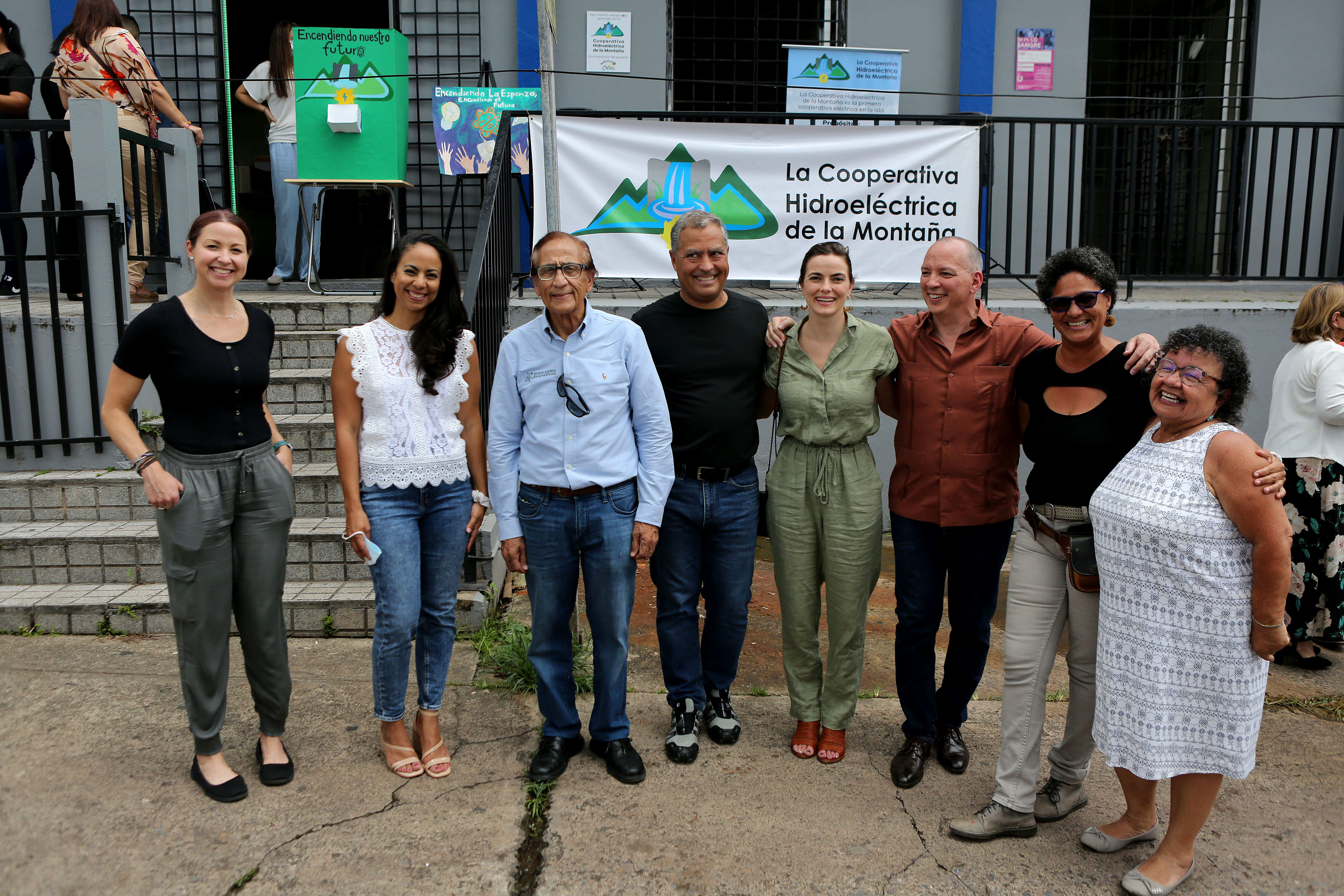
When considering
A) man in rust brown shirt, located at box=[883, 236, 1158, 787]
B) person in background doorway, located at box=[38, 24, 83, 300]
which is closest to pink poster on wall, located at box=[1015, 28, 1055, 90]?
man in rust brown shirt, located at box=[883, 236, 1158, 787]

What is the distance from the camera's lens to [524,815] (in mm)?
3072

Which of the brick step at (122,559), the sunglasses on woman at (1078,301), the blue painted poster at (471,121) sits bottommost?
the brick step at (122,559)

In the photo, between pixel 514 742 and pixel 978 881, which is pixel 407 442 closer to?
pixel 514 742

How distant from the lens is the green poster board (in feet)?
23.5

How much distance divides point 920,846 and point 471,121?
638 centimetres

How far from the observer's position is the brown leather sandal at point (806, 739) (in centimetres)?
350

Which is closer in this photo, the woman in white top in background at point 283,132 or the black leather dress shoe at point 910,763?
the black leather dress shoe at point 910,763

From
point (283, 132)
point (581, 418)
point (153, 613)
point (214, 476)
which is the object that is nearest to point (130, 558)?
point (153, 613)

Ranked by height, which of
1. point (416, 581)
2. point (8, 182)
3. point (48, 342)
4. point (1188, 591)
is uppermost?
point (8, 182)

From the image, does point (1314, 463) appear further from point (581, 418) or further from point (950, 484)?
point (581, 418)

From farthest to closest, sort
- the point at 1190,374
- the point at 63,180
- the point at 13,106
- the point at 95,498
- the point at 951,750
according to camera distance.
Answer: the point at 13,106
the point at 63,180
the point at 95,498
the point at 951,750
the point at 1190,374

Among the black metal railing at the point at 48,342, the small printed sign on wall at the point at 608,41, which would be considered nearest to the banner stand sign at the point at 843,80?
the small printed sign on wall at the point at 608,41

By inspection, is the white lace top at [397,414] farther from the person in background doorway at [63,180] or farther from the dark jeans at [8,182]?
the dark jeans at [8,182]

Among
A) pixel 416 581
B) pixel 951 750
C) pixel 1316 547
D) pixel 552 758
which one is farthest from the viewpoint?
pixel 1316 547
